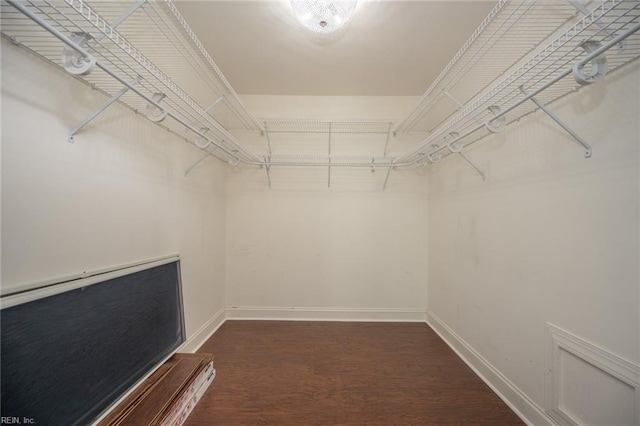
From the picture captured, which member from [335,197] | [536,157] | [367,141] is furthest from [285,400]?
[367,141]

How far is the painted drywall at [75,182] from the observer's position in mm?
817

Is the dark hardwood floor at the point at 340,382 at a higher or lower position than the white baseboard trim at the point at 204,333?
lower

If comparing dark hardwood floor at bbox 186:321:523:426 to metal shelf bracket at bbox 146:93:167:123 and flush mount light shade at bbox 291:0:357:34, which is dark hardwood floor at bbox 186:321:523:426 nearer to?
metal shelf bracket at bbox 146:93:167:123

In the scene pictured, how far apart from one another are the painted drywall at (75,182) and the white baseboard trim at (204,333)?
33cm

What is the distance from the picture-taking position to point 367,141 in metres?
2.54

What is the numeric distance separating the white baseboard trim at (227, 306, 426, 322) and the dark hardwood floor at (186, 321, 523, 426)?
0.25 m

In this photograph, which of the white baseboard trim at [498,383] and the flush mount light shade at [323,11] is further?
the white baseboard trim at [498,383]

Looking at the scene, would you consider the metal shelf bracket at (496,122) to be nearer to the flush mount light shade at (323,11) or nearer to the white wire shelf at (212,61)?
the white wire shelf at (212,61)

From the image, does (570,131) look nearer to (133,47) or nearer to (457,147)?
(457,147)

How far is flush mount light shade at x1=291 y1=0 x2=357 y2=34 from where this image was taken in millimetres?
1072

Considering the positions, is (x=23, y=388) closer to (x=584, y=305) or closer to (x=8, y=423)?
(x=8, y=423)

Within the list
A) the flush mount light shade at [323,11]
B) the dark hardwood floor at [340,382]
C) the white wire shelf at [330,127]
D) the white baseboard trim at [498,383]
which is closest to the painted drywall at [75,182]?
the dark hardwood floor at [340,382]

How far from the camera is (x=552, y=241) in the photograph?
1.18 metres

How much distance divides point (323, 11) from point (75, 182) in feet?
4.90
